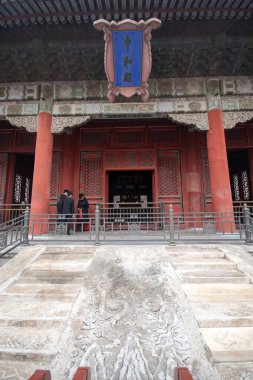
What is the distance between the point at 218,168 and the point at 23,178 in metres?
9.00

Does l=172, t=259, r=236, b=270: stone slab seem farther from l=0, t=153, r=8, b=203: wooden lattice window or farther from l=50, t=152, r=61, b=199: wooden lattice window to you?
l=0, t=153, r=8, b=203: wooden lattice window

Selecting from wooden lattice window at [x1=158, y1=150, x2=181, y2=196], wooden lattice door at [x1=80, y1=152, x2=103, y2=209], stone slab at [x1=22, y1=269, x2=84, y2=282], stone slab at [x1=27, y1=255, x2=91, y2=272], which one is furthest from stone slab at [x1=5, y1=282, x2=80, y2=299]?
wooden lattice window at [x1=158, y1=150, x2=181, y2=196]

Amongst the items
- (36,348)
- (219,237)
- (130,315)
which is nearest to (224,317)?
(130,315)

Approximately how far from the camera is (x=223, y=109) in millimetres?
7422

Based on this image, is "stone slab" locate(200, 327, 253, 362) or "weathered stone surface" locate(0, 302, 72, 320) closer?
"stone slab" locate(200, 327, 253, 362)

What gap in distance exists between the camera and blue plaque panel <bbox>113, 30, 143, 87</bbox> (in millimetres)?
5931

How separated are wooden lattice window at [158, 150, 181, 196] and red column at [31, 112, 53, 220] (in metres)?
4.35

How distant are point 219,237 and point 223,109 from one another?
162 inches

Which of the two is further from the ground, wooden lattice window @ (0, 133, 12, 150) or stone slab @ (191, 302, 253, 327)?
wooden lattice window @ (0, 133, 12, 150)

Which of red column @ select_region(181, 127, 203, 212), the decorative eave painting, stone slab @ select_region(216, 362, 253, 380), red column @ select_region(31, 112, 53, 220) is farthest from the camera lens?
red column @ select_region(181, 127, 203, 212)

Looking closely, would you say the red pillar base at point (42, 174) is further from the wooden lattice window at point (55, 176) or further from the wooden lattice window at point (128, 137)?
the wooden lattice window at point (128, 137)

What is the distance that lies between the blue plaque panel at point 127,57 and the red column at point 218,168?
2704 mm

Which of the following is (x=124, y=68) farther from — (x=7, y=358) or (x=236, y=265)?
(x=7, y=358)

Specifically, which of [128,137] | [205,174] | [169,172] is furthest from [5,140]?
Result: [205,174]
